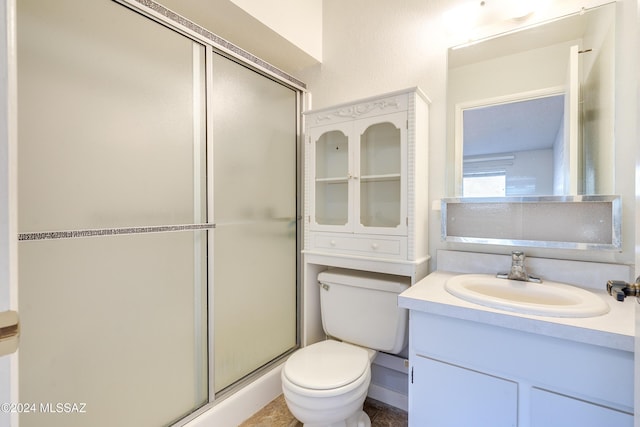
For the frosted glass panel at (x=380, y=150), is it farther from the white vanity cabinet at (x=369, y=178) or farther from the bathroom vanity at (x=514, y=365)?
the bathroom vanity at (x=514, y=365)

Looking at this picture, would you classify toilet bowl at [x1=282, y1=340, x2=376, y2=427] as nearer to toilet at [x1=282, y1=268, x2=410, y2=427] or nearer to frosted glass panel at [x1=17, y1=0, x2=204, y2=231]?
toilet at [x1=282, y1=268, x2=410, y2=427]

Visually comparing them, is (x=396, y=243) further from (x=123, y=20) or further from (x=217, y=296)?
(x=123, y=20)

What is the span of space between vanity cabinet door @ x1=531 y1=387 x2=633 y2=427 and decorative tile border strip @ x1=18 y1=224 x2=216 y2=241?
1.39 metres

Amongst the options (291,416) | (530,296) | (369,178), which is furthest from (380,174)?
(291,416)

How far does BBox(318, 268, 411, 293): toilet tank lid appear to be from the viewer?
1.51 meters

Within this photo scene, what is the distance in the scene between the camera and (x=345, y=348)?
1510 mm

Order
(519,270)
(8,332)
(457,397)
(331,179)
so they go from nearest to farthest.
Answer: (8,332)
(457,397)
(519,270)
(331,179)

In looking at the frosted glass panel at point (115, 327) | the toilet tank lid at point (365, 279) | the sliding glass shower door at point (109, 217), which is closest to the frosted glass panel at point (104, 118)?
the sliding glass shower door at point (109, 217)

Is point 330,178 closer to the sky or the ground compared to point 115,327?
closer to the sky

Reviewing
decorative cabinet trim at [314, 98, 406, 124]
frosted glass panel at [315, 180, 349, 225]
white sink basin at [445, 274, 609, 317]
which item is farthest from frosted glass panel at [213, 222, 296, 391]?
white sink basin at [445, 274, 609, 317]

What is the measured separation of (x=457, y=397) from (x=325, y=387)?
19.3 inches

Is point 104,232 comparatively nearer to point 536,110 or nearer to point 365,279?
point 365,279

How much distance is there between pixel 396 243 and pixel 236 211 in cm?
84

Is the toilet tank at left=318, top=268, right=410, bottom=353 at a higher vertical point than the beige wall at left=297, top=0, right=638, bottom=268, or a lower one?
lower
